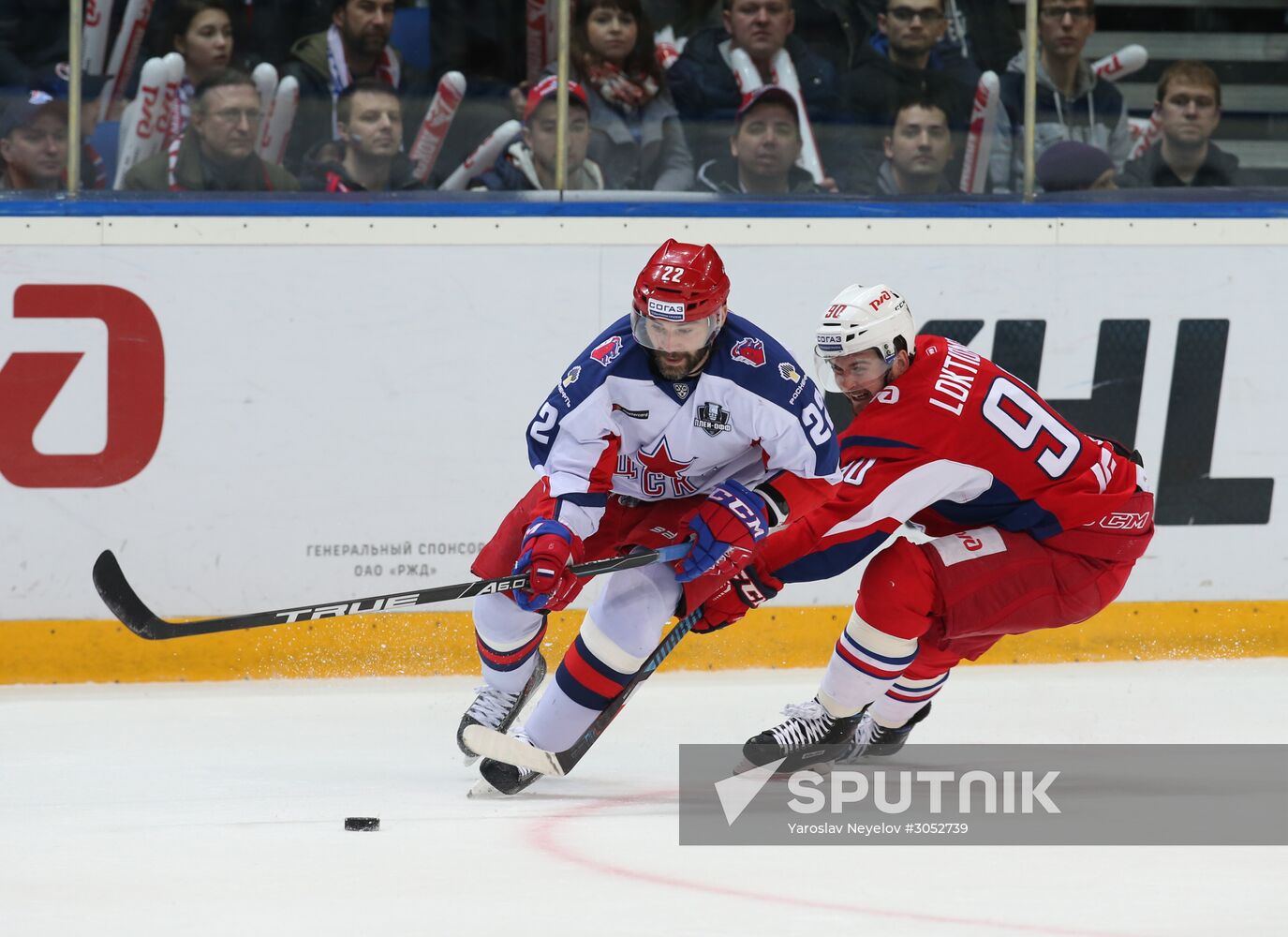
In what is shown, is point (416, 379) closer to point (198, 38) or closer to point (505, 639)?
point (198, 38)

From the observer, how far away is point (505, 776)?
3344mm

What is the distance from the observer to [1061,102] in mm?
5113

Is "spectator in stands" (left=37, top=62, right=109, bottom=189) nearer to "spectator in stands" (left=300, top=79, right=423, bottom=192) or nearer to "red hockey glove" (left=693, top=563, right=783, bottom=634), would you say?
"spectator in stands" (left=300, top=79, right=423, bottom=192)

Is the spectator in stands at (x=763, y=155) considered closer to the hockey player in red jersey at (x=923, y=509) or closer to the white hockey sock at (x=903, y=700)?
the hockey player in red jersey at (x=923, y=509)

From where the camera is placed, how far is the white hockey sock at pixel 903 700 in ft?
12.2

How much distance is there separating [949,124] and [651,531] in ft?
6.67

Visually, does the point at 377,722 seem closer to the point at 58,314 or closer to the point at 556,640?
the point at 556,640

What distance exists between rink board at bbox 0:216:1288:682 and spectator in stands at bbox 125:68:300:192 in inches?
5.1

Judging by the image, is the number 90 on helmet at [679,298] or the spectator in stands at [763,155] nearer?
the number 90 on helmet at [679,298]

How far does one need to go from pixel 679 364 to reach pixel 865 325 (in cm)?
40

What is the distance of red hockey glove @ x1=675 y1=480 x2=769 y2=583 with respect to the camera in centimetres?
328

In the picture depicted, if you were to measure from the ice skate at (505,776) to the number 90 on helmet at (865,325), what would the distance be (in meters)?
0.96

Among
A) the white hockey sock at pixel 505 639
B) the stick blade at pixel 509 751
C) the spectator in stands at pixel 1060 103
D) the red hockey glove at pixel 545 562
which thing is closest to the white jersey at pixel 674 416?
the red hockey glove at pixel 545 562

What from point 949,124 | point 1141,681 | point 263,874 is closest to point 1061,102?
point 949,124
